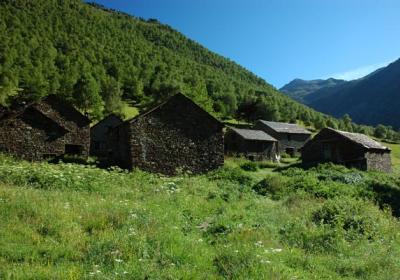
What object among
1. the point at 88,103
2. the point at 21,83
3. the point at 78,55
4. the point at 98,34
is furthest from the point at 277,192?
the point at 98,34

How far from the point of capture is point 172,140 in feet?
109

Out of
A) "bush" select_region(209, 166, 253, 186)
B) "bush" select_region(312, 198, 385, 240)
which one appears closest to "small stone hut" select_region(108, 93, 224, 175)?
"bush" select_region(209, 166, 253, 186)

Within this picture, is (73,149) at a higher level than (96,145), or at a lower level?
lower

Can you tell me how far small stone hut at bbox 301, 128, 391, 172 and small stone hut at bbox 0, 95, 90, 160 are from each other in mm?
29709

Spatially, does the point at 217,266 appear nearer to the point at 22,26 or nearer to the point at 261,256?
the point at 261,256

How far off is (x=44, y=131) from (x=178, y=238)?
109 feet

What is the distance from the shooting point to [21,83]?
9406cm

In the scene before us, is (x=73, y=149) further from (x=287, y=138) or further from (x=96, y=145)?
(x=287, y=138)

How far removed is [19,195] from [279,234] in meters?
8.55

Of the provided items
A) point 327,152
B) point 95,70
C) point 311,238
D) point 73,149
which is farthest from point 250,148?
point 95,70

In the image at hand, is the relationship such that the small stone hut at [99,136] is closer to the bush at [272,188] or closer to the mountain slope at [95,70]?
the mountain slope at [95,70]

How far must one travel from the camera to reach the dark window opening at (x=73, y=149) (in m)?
42.2

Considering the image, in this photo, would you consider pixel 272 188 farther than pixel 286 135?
No

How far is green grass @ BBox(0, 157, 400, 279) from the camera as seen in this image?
7.87 meters
